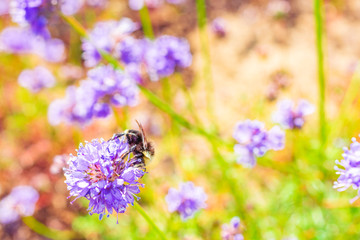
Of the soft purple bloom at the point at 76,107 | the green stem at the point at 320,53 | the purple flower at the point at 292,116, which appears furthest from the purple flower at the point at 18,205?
the green stem at the point at 320,53

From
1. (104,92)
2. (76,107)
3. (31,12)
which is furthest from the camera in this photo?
(76,107)

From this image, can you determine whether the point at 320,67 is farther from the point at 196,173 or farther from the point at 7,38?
the point at 7,38

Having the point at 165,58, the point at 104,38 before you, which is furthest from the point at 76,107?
the point at 165,58

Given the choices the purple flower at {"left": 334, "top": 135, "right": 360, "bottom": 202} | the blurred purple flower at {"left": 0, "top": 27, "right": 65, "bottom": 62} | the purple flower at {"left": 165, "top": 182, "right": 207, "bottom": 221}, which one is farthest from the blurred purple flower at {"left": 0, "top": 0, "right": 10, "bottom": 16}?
the purple flower at {"left": 334, "top": 135, "right": 360, "bottom": 202}

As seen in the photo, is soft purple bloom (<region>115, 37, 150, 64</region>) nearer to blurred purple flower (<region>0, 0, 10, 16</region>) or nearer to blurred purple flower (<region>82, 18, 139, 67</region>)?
blurred purple flower (<region>82, 18, 139, 67</region>)

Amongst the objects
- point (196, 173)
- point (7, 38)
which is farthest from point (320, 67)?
point (7, 38)

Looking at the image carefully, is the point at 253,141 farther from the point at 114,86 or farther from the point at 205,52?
the point at 205,52
